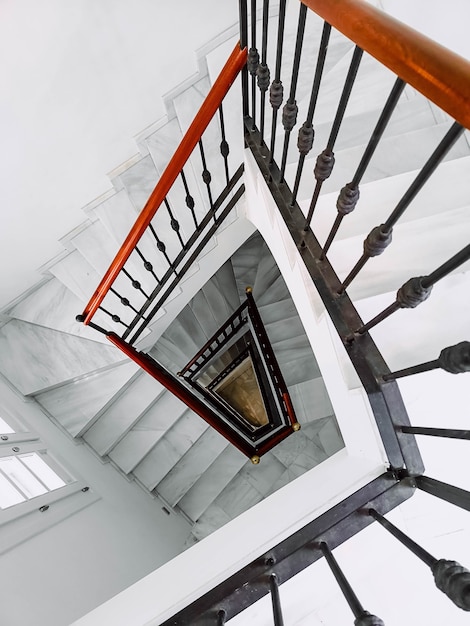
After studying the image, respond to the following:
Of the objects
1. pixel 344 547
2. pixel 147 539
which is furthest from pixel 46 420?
A: pixel 344 547

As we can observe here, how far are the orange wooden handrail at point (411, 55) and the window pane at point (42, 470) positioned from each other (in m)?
3.55

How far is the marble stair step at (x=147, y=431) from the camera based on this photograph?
452cm

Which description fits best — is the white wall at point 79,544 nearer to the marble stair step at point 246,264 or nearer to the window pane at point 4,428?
the window pane at point 4,428

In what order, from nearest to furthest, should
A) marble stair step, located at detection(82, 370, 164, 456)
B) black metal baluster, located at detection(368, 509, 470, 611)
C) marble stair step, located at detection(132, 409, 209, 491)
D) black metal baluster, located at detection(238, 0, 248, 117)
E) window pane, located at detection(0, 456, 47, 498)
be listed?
black metal baluster, located at detection(368, 509, 470, 611) < black metal baluster, located at detection(238, 0, 248, 117) < window pane, located at detection(0, 456, 47, 498) < marble stair step, located at detection(82, 370, 164, 456) < marble stair step, located at detection(132, 409, 209, 491)

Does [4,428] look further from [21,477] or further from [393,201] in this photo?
[393,201]

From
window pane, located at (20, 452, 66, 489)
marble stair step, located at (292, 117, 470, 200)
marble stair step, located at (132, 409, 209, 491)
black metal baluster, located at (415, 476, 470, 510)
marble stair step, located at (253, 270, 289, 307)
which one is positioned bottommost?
black metal baluster, located at (415, 476, 470, 510)

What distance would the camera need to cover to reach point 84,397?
4180 mm

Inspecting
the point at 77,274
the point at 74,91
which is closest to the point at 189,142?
the point at 74,91

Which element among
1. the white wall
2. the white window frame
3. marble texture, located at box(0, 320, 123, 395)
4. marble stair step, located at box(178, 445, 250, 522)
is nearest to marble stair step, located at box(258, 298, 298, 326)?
marble stair step, located at box(178, 445, 250, 522)

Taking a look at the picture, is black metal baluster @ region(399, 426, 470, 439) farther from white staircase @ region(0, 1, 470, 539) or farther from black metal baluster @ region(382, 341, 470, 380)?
white staircase @ region(0, 1, 470, 539)

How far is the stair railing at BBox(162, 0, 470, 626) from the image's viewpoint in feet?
2.69

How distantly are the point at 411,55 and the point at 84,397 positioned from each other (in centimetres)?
402

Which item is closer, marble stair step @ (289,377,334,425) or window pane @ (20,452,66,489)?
window pane @ (20,452,66,489)

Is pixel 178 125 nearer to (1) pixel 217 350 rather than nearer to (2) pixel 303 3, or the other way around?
(1) pixel 217 350
